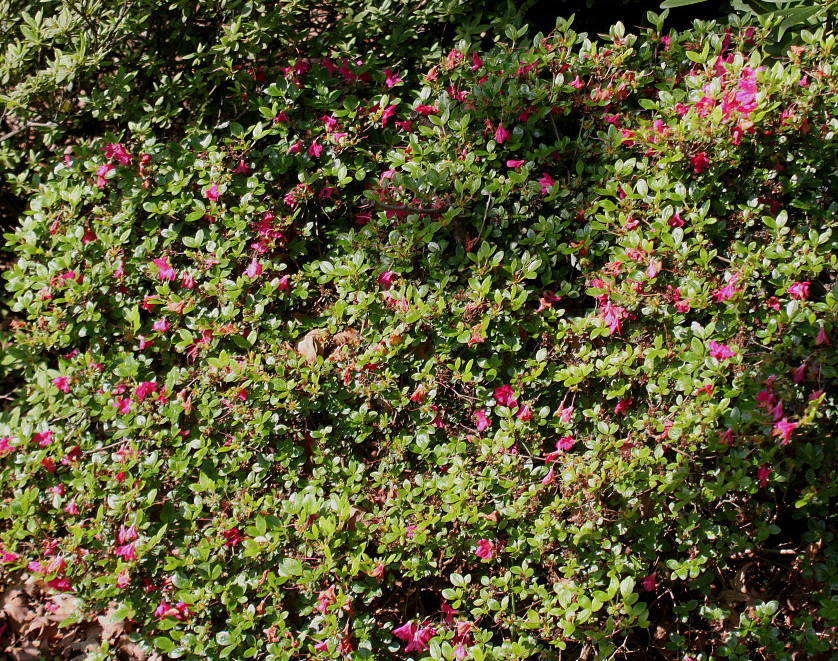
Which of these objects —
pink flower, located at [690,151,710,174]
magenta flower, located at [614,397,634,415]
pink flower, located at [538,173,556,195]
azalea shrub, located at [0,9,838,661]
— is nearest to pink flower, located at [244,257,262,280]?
azalea shrub, located at [0,9,838,661]

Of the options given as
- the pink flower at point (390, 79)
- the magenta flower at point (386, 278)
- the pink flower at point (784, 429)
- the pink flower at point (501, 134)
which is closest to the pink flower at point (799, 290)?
the pink flower at point (784, 429)

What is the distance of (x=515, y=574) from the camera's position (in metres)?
2.25

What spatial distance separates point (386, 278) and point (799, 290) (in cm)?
123

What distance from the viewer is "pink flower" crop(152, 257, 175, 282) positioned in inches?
107

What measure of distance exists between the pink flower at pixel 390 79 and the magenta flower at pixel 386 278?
78 cm

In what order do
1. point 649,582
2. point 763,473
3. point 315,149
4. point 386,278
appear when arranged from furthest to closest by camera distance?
1. point 315,149
2. point 386,278
3. point 649,582
4. point 763,473

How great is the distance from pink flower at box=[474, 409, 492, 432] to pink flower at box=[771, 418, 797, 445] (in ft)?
2.66

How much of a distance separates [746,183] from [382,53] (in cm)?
155

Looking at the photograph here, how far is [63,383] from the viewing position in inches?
108

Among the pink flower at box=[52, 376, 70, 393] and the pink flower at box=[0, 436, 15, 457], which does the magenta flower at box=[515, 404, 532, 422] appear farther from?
the pink flower at box=[0, 436, 15, 457]

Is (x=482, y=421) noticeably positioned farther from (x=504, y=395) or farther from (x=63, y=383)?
(x=63, y=383)

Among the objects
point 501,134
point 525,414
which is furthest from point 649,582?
point 501,134

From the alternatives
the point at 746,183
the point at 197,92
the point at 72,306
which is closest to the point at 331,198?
the point at 197,92

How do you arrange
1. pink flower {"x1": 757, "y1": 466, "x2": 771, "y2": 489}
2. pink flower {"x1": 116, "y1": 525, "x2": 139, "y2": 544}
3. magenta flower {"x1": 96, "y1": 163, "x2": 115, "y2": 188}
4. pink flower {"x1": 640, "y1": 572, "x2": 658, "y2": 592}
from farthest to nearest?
magenta flower {"x1": 96, "y1": 163, "x2": 115, "y2": 188}
pink flower {"x1": 116, "y1": 525, "x2": 139, "y2": 544}
pink flower {"x1": 640, "y1": 572, "x2": 658, "y2": 592}
pink flower {"x1": 757, "y1": 466, "x2": 771, "y2": 489}
